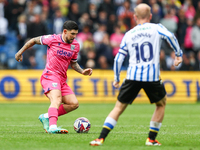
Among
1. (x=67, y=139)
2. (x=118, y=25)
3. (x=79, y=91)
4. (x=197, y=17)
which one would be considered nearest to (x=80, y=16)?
(x=118, y=25)

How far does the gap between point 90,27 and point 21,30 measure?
3.18 m

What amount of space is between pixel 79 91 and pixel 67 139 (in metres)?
9.90

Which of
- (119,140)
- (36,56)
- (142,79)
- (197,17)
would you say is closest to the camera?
(142,79)

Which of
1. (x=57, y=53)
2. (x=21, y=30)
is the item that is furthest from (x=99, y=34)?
(x=57, y=53)

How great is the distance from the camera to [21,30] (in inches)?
711

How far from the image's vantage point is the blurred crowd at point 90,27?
17.8 meters

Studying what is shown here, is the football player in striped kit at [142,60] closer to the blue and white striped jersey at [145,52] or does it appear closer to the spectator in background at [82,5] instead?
the blue and white striped jersey at [145,52]

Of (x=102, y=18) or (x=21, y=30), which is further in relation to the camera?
(x=102, y=18)

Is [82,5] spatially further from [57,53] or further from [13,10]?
[57,53]

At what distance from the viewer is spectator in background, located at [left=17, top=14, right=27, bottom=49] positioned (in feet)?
58.8

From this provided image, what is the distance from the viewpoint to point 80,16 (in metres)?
18.8

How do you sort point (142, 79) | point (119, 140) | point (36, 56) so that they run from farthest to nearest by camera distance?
point (36, 56) → point (119, 140) → point (142, 79)

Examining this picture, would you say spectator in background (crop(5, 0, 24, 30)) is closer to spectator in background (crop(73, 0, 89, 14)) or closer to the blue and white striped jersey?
spectator in background (crop(73, 0, 89, 14))

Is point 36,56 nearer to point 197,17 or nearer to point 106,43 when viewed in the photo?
point 106,43
